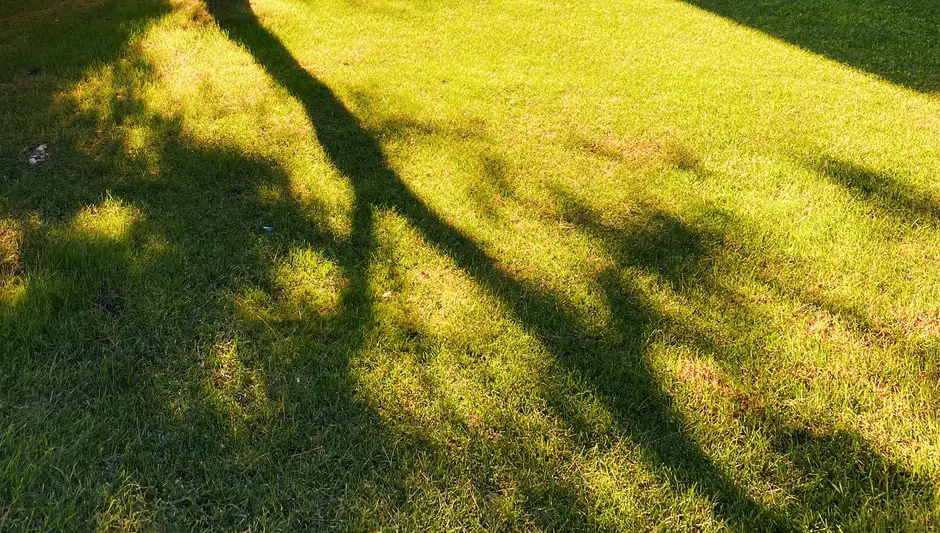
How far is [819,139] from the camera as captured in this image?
4160mm

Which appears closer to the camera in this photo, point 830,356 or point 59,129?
point 830,356

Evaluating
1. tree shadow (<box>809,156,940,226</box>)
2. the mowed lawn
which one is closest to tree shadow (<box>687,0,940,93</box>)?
the mowed lawn

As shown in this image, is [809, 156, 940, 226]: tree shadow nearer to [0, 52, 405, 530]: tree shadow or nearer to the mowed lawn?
the mowed lawn

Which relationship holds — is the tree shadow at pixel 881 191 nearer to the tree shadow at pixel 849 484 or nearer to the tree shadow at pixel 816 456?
the tree shadow at pixel 816 456

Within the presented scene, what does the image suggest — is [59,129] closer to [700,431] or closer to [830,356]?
[700,431]

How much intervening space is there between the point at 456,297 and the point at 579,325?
583 mm

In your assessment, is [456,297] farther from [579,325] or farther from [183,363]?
[183,363]

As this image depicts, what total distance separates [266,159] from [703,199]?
2.75 m

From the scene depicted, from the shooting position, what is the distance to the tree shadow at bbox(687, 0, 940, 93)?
217 inches

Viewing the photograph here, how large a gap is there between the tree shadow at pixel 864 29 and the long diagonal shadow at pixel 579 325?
449 cm

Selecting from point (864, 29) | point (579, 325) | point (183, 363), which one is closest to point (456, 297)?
point (579, 325)

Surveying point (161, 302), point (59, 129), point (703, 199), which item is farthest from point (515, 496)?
point (59, 129)

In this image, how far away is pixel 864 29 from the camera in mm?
6551

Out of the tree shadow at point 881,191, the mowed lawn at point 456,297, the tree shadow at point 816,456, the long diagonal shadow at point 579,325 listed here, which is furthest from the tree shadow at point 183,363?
the tree shadow at point 881,191
